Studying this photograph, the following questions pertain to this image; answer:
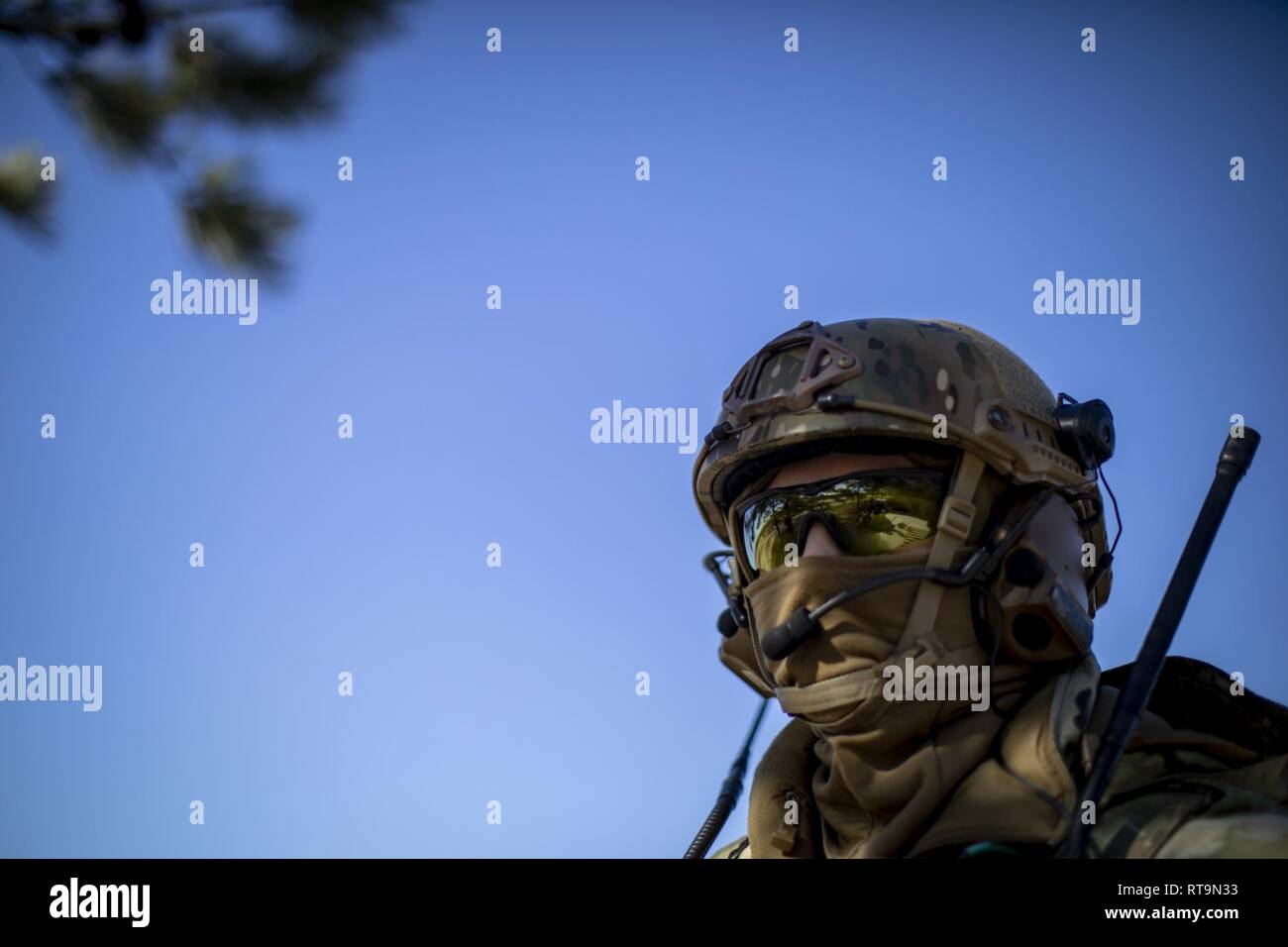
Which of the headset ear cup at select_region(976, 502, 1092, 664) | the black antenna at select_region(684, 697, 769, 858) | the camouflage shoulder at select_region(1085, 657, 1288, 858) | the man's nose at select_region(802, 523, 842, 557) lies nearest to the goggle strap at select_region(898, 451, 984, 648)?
the headset ear cup at select_region(976, 502, 1092, 664)

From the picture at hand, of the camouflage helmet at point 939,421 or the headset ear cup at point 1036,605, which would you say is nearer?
the headset ear cup at point 1036,605

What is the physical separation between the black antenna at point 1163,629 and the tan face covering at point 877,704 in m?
0.50

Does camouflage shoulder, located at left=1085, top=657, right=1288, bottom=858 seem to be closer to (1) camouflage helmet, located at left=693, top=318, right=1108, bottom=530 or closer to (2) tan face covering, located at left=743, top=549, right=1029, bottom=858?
(2) tan face covering, located at left=743, top=549, right=1029, bottom=858

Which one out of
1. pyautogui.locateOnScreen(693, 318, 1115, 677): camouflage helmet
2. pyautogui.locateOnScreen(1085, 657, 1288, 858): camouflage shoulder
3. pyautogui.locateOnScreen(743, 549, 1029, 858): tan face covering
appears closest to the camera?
pyautogui.locateOnScreen(1085, 657, 1288, 858): camouflage shoulder

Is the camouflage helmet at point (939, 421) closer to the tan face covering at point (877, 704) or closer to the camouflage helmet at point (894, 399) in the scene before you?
the camouflage helmet at point (894, 399)

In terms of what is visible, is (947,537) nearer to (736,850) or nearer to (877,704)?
(877,704)

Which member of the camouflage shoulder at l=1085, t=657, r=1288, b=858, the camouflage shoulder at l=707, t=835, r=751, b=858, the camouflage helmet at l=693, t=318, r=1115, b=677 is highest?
the camouflage helmet at l=693, t=318, r=1115, b=677

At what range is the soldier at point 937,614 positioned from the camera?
482 cm

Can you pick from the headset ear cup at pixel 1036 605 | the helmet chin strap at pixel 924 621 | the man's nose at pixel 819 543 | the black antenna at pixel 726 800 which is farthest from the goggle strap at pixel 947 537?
the black antenna at pixel 726 800

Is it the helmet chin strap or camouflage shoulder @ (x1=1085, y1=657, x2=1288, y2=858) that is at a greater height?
the helmet chin strap

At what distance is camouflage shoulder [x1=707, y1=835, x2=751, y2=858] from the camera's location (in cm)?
612

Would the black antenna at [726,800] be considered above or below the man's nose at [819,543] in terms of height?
below

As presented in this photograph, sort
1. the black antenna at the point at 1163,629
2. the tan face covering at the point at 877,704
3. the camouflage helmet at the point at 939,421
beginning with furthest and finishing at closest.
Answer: the camouflage helmet at the point at 939,421
the tan face covering at the point at 877,704
the black antenna at the point at 1163,629
